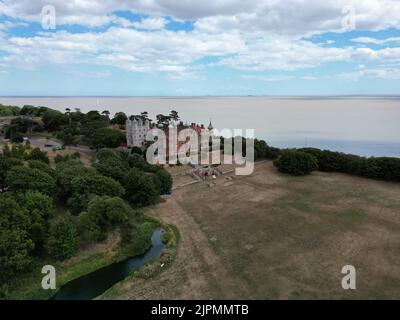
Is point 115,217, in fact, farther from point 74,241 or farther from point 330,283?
point 330,283

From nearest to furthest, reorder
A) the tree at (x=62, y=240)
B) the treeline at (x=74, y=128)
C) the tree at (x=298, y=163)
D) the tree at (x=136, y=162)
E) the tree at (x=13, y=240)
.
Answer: the tree at (x=13, y=240)
the tree at (x=62, y=240)
the tree at (x=136, y=162)
the tree at (x=298, y=163)
the treeline at (x=74, y=128)

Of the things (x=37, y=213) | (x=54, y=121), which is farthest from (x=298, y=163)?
(x=54, y=121)

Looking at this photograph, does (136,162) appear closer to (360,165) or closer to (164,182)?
(164,182)

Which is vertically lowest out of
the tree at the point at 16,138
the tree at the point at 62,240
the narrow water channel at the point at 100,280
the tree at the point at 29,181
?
the narrow water channel at the point at 100,280

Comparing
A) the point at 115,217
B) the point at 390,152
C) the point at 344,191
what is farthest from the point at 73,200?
the point at 390,152

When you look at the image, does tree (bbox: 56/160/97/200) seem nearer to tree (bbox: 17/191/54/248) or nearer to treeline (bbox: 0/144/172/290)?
treeline (bbox: 0/144/172/290)

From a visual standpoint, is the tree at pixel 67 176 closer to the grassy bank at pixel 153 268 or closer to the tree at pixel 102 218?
the tree at pixel 102 218

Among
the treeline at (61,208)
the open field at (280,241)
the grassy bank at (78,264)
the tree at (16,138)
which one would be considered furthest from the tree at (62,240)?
the tree at (16,138)
